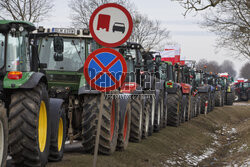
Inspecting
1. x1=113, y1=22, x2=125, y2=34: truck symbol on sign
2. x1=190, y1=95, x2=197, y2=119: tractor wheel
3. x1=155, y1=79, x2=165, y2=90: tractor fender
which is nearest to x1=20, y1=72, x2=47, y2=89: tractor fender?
x1=113, y1=22, x2=125, y2=34: truck symbol on sign

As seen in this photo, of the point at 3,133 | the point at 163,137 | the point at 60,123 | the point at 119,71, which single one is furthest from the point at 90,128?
the point at 163,137

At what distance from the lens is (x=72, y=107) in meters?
9.24

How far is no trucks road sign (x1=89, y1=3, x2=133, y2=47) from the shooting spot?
684cm

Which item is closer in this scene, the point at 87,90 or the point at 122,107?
the point at 87,90

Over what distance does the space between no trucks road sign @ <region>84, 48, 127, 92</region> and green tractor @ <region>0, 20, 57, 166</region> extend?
32.4 inches

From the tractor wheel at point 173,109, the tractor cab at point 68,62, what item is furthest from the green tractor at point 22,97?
the tractor wheel at point 173,109

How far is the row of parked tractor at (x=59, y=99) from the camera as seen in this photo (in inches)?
254

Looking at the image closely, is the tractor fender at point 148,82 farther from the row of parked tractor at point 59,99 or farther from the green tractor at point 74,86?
the green tractor at point 74,86

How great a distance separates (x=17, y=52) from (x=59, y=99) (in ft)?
5.39

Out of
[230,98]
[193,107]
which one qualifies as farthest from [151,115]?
[230,98]

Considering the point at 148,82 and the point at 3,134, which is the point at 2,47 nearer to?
the point at 3,134

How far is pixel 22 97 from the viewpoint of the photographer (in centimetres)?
649

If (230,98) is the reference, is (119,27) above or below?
above

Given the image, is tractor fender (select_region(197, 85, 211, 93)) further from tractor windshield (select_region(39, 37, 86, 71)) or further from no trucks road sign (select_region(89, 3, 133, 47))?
no trucks road sign (select_region(89, 3, 133, 47))
